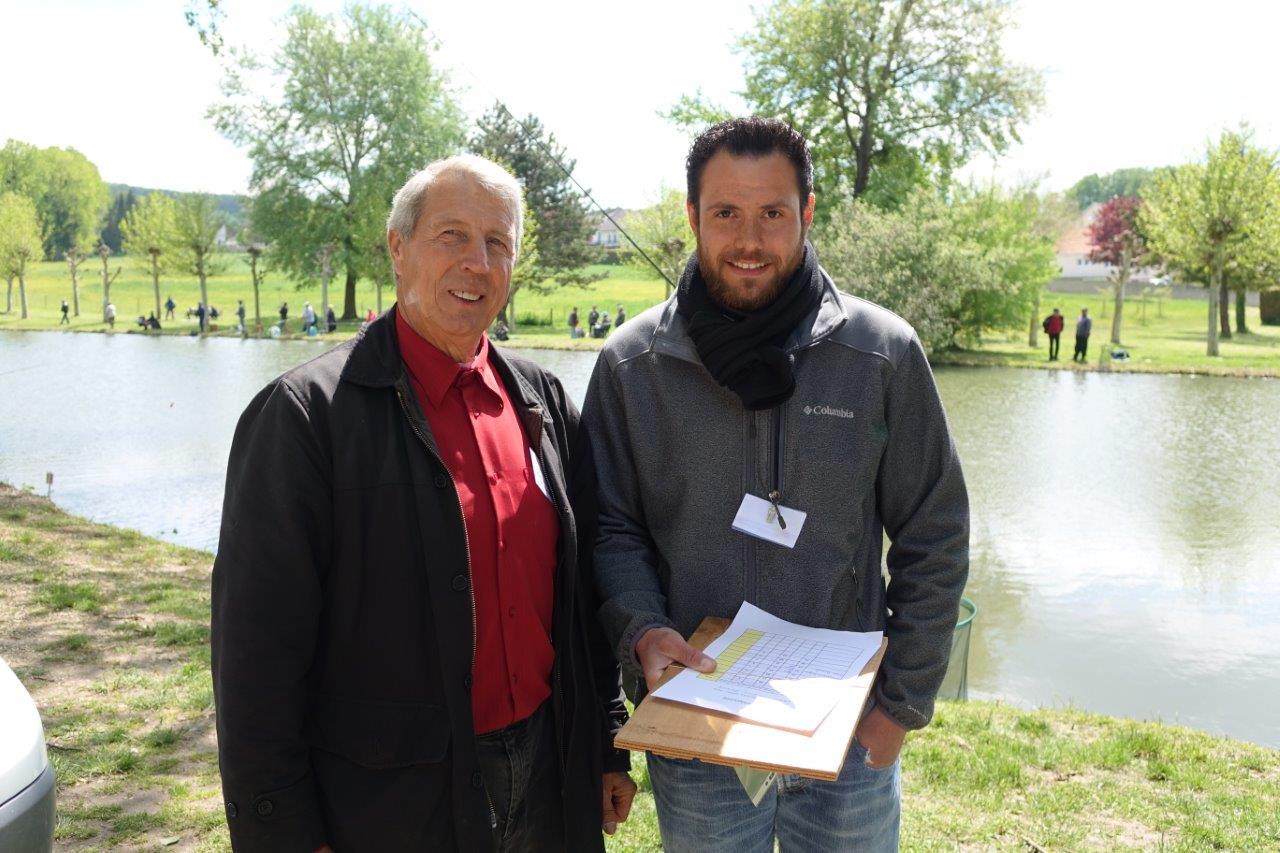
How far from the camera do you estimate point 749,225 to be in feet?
7.90

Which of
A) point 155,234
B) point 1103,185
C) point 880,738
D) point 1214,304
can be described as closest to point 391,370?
point 880,738

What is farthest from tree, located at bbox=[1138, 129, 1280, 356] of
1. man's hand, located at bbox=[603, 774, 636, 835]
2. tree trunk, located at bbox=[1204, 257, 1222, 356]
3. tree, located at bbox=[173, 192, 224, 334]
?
tree, located at bbox=[173, 192, 224, 334]

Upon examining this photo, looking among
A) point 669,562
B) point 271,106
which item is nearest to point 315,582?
point 669,562

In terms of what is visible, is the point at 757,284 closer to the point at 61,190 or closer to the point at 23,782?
the point at 23,782

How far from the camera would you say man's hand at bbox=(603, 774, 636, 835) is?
2672 millimetres

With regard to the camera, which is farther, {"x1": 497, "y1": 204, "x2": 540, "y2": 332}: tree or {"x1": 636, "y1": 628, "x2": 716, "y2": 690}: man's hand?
{"x1": 497, "y1": 204, "x2": 540, "y2": 332}: tree

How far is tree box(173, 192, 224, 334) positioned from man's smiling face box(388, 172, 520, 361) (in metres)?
50.1

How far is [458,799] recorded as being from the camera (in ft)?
7.18

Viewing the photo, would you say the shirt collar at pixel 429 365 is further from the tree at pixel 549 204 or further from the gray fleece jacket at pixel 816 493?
the tree at pixel 549 204

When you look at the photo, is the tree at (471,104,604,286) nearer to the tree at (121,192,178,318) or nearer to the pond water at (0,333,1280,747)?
the tree at (121,192,178,318)

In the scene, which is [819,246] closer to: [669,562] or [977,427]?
[977,427]

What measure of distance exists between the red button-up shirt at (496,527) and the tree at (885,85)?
108ft

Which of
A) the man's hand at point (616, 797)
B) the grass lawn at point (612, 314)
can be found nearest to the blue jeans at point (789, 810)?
the man's hand at point (616, 797)

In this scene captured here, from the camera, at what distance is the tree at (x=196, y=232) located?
161 feet
